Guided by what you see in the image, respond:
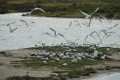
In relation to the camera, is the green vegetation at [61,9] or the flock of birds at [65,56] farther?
the green vegetation at [61,9]

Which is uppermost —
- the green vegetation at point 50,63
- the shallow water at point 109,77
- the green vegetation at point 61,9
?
the green vegetation at point 50,63

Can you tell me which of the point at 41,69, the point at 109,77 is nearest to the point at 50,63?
the point at 41,69

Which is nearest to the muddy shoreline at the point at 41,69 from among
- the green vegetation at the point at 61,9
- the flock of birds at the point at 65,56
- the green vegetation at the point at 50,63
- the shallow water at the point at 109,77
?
the shallow water at the point at 109,77

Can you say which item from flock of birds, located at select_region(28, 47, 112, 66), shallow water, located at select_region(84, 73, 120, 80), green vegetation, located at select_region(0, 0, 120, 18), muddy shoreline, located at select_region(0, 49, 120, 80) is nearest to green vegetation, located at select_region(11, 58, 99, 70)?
flock of birds, located at select_region(28, 47, 112, 66)

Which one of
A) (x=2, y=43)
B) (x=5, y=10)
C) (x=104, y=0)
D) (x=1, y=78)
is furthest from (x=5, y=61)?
(x=104, y=0)

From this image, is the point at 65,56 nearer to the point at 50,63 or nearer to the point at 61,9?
the point at 50,63

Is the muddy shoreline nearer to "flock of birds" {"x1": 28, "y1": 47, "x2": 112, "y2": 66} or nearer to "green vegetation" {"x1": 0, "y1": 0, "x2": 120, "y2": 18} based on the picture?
"flock of birds" {"x1": 28, "y1": 47, "x2": 112, "y2": 66}

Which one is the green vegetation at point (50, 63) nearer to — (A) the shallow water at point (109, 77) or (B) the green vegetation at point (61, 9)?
(A) the shallow water at point (109, 77)

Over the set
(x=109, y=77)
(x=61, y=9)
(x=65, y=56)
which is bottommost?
(x=61, y=9)

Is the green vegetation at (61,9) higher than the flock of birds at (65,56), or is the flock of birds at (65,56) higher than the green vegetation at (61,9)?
the flock of birds at (65,56)

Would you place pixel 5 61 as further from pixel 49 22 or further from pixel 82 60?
pixel 49 22

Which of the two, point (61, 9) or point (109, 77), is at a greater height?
point (109, 77)

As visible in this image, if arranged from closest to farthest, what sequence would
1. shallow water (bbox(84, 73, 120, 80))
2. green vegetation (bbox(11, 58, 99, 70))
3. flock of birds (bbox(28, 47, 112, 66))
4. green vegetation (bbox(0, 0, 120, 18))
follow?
shallow water (bbox(84, 73, 120, 80))
green vegetation (bbox(11, 58, 99, 70))
flock of birds (bbox(28, 47, 112, 66))
green vegetation (bbox(0, 0, 120, 18))

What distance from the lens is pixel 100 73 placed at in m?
14.5
